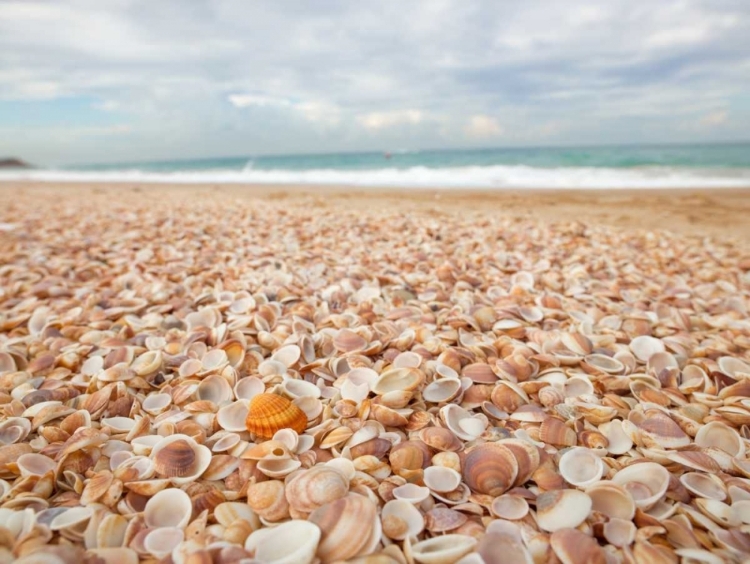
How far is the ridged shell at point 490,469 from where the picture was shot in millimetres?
1165

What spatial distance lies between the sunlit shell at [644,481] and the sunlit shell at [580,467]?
5cm

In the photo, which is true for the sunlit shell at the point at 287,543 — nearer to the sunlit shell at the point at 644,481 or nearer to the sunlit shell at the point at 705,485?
the sunlit shell at the point at 644,481

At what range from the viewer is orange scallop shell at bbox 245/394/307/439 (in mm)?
1354

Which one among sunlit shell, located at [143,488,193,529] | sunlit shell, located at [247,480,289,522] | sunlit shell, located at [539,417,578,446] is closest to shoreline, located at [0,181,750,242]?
sunlit shell, located at [539,417,578,446]

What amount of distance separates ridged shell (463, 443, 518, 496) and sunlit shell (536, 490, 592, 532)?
0.09 meters

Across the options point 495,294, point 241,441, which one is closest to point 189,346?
point 241,441

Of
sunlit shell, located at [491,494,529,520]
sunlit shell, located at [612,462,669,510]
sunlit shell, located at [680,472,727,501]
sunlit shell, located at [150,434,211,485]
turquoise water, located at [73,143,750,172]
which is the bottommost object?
sunlit shell, located at [491,494,529,520]

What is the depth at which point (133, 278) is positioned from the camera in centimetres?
288

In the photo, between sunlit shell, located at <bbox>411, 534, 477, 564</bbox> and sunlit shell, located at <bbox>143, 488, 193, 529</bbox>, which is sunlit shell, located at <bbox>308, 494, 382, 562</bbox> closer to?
sunlit shell, located at <bbox>411, 534, 477, 564</bbox>

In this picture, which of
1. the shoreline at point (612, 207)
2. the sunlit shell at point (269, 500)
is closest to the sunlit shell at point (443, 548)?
the sunlit shell at point (269, 500)

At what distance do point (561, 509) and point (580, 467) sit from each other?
8.1 inches

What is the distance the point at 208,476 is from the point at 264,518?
0.25 metres

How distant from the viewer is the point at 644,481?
117 cm

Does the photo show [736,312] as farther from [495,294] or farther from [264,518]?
[264,518]
